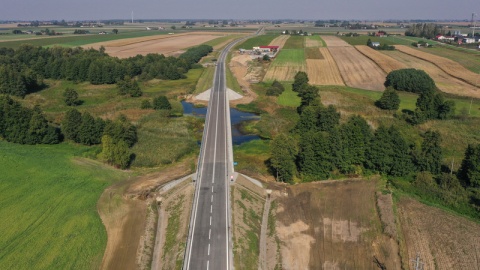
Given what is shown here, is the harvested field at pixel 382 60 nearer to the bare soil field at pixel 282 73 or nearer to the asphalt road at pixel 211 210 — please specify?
the bare soil field at pixel 282 73

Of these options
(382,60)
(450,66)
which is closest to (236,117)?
(382,60)

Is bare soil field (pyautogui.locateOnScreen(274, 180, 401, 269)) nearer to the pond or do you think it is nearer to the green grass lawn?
the pond

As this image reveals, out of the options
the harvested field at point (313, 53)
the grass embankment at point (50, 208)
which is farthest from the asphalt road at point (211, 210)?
the harvested field at point (313, 53)

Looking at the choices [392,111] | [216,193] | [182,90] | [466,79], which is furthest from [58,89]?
[466,79]

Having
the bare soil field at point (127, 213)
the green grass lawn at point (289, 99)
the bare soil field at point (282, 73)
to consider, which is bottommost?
the bare soil field at point (127, 213)

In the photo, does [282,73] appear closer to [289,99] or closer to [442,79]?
[289,99]

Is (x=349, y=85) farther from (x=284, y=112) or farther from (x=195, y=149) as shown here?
(x=195, y=149)

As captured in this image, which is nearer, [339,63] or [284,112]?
[284,112]
